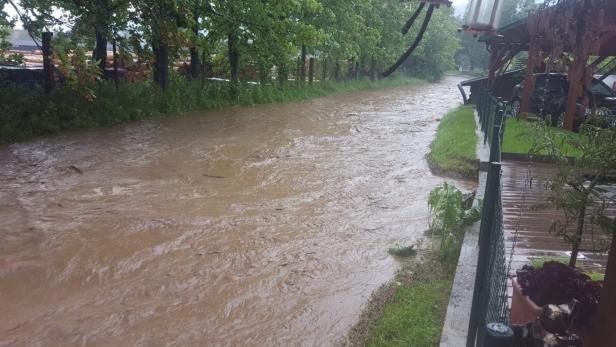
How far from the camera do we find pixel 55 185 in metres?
9.15

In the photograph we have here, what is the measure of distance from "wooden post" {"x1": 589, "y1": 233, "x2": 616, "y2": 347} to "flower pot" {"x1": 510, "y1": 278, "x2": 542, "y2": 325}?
0.93 meters

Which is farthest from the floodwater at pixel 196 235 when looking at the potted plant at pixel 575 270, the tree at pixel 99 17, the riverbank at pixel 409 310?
the tree at pixel 99 17

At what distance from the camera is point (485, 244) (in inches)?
117

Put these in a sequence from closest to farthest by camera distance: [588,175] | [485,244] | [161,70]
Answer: [485,244] < [588,175] < [161,70]

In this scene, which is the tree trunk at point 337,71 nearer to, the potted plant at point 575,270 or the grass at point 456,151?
the grass at point 456,151

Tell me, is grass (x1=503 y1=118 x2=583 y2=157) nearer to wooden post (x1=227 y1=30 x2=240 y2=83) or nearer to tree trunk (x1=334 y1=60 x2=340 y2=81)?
wooden post (x1=227 y1=30 x2=240 y2=83)

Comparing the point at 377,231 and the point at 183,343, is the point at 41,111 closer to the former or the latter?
the point at 377,231

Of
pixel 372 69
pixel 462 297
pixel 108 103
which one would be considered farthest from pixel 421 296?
pixel 372 69

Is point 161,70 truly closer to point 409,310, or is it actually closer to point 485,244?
point 409,310

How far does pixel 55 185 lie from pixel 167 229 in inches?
123

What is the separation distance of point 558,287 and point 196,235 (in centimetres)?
493

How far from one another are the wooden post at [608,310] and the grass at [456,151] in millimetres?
8356

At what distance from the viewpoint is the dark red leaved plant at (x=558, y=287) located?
116 inches

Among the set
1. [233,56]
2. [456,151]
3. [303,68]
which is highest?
[233,56]
